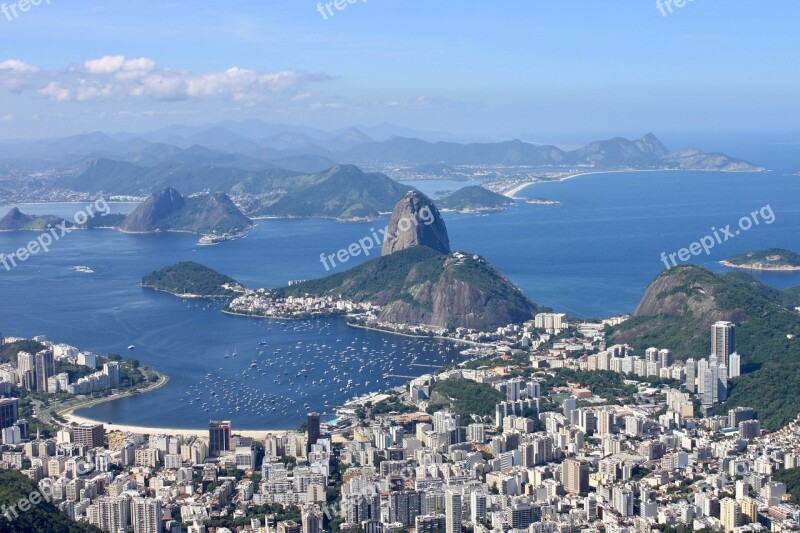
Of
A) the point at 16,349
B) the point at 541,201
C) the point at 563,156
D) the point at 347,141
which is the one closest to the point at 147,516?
the point at 16,349

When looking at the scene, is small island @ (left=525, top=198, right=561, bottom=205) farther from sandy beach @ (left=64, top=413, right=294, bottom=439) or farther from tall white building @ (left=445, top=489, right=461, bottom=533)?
tall white building @ (left=445, top=489, right=461, bottom=533)

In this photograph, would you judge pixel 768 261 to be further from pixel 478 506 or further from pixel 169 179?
pixel 169 179

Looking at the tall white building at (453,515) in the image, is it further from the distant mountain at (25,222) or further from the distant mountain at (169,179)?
the distant mountain at (169,179)

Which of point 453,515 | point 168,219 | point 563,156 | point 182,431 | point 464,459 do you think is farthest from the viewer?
point 563,156

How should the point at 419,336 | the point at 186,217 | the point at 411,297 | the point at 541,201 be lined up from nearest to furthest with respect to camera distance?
the point at 419,336, the point at 411,297, the point at 186,217, the point at 541,201

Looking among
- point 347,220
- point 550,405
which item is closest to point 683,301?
point 550,405

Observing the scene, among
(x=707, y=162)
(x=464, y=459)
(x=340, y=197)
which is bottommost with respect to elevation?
(x=464, y=459)

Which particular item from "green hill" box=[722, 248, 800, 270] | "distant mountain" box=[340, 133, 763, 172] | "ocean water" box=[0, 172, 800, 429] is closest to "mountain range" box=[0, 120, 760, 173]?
"distant mountain" box=[340, 133, 763, 172]
